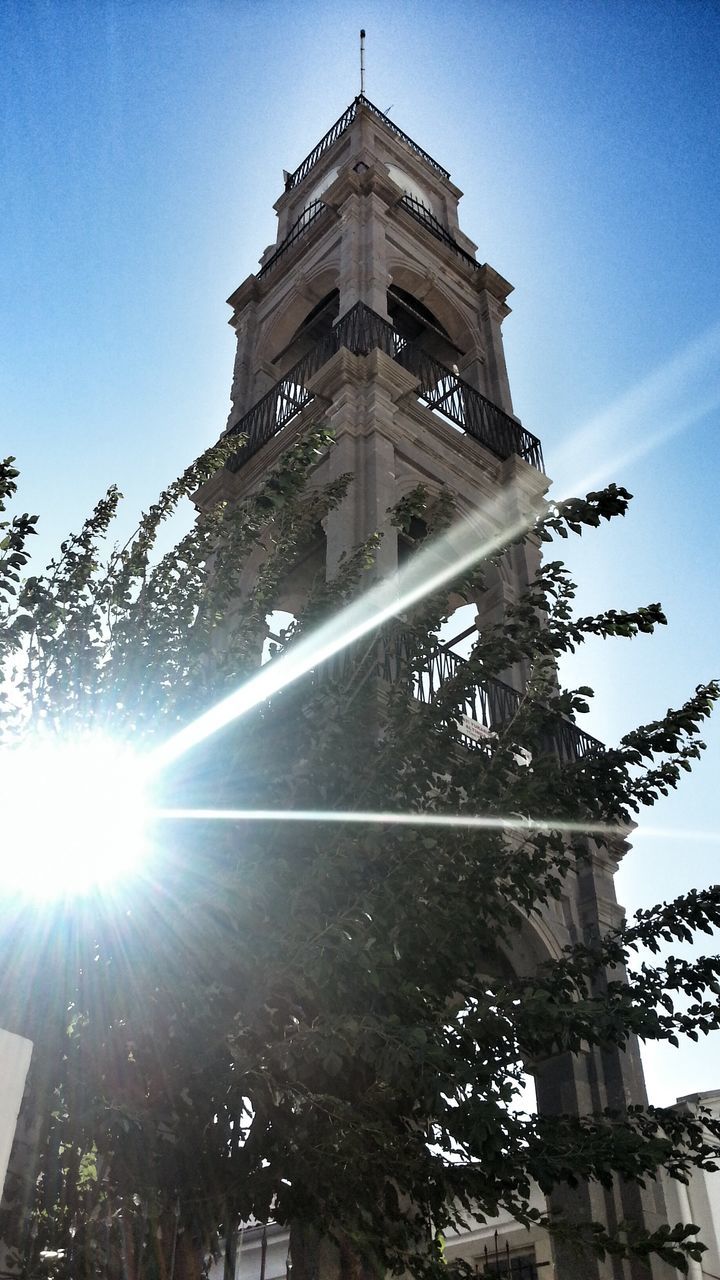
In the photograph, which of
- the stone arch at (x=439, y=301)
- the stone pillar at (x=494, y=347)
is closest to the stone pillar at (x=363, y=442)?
the stone pillar at (x=494, y=347)

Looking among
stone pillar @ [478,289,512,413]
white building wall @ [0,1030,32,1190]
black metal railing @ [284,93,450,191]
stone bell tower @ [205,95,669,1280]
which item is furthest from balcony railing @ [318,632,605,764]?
black metal railing @ [284,93,450,191]

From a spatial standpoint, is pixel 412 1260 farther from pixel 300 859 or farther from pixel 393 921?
pixel 300 859

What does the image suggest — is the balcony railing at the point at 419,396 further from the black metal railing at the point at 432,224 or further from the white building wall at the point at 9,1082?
the white building wall at the point at 9,1082

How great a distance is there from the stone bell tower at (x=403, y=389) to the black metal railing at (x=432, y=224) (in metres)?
0.04

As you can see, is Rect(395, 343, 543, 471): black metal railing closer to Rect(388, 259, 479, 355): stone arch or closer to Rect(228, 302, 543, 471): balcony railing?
Rect(228, 302, 543, 471): balcony railing

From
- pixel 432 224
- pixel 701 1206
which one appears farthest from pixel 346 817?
pixel 432 224

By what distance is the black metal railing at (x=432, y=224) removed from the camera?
17.6m

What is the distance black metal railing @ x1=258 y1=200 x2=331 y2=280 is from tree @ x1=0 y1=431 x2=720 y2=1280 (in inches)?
489

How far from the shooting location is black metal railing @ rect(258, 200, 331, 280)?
57.9 feet

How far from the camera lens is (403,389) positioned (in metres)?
13.5

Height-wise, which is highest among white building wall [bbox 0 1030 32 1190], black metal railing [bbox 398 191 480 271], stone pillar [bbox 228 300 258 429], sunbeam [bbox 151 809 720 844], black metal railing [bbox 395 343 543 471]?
black metal railing [bbox 398 191 480 271]

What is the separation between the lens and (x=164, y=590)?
773 centimetres

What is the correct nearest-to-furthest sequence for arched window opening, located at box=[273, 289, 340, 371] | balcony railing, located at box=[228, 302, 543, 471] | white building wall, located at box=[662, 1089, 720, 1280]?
white building wall, located at box=[662, 1089, 720, 1280]
balcony railing, located at box=[228, 302, 543, 471]
arched window opening, located at box=[273, 289, 340, 371]

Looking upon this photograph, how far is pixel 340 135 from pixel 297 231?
307 cm
